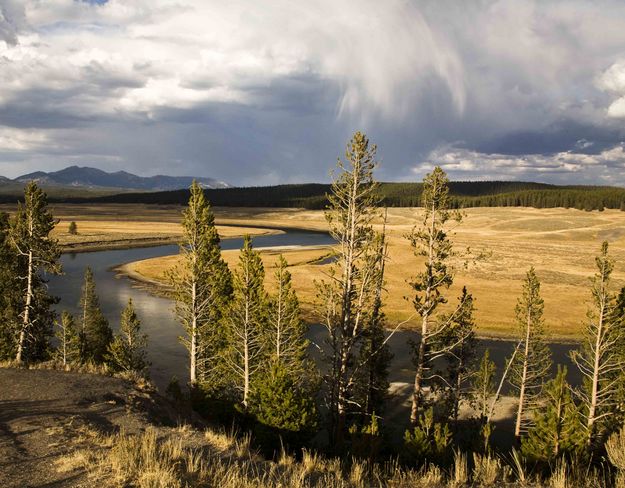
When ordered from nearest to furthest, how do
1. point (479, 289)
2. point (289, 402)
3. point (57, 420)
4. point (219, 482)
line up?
point (219, 482) < point (57, 420) < point (289, 402) < point (479, 289)

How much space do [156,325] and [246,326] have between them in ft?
95.2

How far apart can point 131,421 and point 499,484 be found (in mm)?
11812

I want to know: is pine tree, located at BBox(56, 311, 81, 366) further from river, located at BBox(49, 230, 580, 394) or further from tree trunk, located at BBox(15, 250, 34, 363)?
river, located at BBox(49, 230, 580, 394)

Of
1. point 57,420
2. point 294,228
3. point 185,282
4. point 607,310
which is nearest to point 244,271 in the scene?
point 185,282

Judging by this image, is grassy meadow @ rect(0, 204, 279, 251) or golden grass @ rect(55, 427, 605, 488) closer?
golden grass @ rect(55, 427, 605, 488)

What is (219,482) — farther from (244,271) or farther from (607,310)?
(607,310)

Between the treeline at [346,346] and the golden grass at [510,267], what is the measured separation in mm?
3658

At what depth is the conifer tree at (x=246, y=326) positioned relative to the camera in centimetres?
2872

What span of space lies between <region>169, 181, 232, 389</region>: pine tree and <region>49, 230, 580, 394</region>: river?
3.38 metres

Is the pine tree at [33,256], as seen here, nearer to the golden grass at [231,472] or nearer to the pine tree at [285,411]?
the pine tree at [285,411]

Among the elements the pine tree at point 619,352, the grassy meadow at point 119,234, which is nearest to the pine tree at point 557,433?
the pine tree at point 619,352

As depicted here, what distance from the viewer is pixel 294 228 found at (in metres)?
191

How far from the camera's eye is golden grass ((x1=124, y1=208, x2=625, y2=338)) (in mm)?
60500

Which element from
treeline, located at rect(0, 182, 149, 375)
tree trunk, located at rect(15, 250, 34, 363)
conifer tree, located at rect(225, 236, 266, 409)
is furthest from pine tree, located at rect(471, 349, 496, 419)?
tree trunk, located at rect(15, 250, 34, 363)
